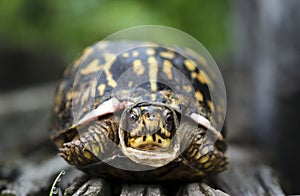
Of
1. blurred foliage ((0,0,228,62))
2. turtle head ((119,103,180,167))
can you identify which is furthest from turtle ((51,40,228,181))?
blurred foliage ((0,0,228,62))

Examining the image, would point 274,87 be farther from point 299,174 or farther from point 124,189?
point 124,189

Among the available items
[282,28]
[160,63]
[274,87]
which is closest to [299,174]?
[274,87]

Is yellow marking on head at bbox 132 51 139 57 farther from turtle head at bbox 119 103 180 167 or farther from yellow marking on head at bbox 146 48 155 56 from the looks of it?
turtle head at bbox 119 103 180 167

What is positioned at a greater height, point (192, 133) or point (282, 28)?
point (282, 28)

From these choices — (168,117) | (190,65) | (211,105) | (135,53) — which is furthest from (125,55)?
(168,117)

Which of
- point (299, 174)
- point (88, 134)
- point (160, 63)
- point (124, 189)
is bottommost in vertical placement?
point (299, 174)

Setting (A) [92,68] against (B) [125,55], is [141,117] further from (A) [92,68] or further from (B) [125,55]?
(A) [92,68]
